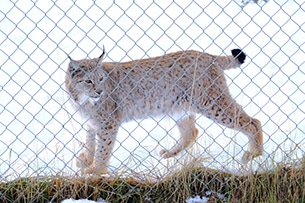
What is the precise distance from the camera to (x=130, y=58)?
3.92 metres

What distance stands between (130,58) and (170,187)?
762mm

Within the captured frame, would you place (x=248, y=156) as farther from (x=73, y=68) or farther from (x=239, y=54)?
(x=73, y=68)

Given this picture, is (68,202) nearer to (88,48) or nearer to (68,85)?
(68,85)

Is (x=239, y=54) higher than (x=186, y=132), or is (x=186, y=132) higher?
(x=239, y=54)

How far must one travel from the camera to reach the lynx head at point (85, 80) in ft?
15.3

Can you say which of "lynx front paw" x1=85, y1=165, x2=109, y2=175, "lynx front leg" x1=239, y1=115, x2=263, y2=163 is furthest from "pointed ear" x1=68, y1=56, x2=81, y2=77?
"lynx front leg" x1=239, y1=115, x2=263, y2=163

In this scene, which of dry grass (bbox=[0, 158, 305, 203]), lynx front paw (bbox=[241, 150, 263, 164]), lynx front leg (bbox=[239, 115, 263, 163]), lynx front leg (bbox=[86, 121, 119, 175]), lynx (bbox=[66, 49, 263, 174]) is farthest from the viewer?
lynx (bbox=[66, 49, 263, 174])

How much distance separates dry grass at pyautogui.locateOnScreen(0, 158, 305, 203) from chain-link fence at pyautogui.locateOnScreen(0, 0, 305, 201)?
61mm

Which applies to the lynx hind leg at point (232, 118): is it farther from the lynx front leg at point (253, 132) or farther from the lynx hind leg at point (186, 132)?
the lynx hind leg at point (186, 132)

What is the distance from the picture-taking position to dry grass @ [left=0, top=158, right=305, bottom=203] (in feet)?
12.1

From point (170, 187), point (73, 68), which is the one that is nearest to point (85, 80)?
point (73, 68)

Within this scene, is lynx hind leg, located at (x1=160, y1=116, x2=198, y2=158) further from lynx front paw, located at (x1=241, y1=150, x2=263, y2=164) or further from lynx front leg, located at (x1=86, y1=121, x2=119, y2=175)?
lynx front paw, located at (x1=241, y1=150, x2=263, y2=164)

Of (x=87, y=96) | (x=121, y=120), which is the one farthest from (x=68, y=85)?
(x=121, y=120)

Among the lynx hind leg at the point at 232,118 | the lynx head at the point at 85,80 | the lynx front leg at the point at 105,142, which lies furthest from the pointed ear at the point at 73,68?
the lynx hind leg at the point at 232,118
